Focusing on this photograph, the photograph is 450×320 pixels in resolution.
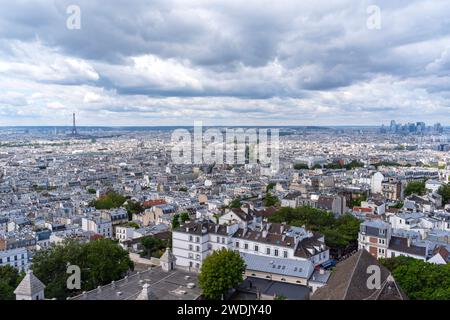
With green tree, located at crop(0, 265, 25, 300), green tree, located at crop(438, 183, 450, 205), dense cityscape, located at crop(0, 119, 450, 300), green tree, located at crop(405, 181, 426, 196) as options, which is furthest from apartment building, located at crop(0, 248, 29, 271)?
green tree, located at crop(405, 181, 426, 196)

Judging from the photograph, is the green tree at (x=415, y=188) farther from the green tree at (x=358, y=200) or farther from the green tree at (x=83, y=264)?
the green tree at (x=83, y=264)

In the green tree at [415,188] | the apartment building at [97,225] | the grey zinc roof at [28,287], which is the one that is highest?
the grey zinc roof at [28,287]

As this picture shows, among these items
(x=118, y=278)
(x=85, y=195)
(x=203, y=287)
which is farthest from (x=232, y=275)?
(x=85, y=195)

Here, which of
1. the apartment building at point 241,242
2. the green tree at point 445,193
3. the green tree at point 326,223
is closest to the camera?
the apartment building at point 241,242

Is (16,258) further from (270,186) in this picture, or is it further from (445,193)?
(445,193)

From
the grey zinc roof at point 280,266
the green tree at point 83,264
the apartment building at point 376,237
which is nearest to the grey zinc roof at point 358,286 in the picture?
the grey zinc roof at point 280,266
